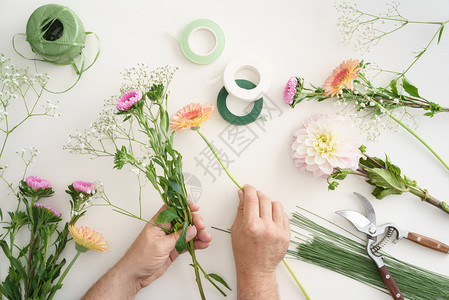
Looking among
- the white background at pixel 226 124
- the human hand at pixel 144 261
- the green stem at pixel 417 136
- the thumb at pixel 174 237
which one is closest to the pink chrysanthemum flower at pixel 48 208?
the white background at pixel 226 124

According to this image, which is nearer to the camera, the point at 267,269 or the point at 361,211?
the point at 267,269

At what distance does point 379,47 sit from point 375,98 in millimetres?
241

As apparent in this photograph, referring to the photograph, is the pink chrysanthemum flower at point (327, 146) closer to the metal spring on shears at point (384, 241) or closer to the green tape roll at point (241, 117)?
the green tape roll at point (241, 117)

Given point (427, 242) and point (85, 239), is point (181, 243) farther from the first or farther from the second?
point (427, 242)

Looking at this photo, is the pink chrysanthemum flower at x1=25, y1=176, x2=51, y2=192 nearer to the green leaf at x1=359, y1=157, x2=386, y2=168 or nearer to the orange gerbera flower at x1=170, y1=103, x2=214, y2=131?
the orange gerbera flower at x1=170, y1=103, x2=214, y2=131

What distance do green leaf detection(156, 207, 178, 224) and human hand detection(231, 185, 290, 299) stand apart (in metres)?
0.28

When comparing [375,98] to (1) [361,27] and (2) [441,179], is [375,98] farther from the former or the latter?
(2) [441,179]

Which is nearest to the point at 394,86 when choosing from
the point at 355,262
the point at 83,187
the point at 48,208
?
the point at 355,262

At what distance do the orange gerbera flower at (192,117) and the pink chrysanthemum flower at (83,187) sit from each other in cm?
43

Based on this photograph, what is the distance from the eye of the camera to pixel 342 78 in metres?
1.24

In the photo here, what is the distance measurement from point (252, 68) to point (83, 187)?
2.73 feet

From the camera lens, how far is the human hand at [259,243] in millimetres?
1227

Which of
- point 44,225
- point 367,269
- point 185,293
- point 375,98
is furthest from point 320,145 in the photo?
point 44,225

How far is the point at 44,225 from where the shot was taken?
1.29 meters
